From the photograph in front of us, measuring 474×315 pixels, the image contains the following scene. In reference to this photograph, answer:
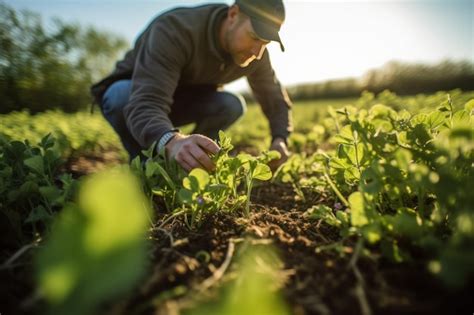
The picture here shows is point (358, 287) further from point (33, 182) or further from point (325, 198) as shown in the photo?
point (33, 182)

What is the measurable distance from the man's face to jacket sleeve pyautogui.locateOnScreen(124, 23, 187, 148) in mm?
370

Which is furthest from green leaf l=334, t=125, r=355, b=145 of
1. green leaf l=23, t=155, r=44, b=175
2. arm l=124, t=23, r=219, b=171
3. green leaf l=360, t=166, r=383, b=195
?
green leaf l=23, t=155, r=44, b=175

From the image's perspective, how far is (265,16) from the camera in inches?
91.3

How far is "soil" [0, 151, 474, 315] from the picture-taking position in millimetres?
716

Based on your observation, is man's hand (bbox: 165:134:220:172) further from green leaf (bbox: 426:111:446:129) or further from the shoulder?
the shoulder

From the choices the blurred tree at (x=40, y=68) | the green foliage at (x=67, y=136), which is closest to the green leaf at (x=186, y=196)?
the green foliage at (x=67, y=136)

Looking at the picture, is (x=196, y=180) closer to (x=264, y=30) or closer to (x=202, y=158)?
(x=202, y=158)

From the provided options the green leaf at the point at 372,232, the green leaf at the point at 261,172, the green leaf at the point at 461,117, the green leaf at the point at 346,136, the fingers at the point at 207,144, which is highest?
the green leaf at the point at 461,117

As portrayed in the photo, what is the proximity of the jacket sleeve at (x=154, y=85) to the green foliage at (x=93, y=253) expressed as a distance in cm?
137

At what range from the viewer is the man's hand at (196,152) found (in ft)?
4.70

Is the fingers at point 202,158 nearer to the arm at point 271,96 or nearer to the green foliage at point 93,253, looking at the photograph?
the green foliage at point 93,253

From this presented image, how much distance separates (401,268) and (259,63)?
2.42 metres

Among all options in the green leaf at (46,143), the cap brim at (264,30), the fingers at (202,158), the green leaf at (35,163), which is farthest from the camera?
the cap brim at (264,30)

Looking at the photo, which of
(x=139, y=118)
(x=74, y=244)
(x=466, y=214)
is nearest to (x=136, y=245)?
(x=74, y=244)
